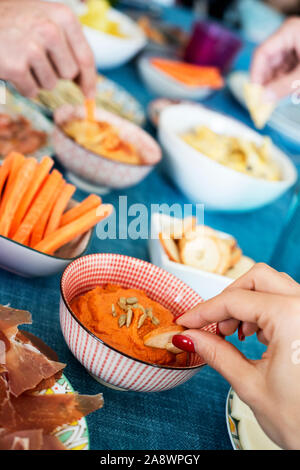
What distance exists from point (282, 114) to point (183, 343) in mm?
2122

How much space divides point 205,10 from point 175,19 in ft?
5.27

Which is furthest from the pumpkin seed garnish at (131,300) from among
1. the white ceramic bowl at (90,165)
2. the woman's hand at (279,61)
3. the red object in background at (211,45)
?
the red object in background at (211,45)

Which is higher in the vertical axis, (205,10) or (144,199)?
(144,199)

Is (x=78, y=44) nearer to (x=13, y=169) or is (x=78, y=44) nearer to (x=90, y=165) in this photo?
(x=90, y=165)

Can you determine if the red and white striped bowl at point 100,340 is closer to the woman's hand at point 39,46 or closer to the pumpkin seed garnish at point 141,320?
the pumpkin seed garnish at point 141,320

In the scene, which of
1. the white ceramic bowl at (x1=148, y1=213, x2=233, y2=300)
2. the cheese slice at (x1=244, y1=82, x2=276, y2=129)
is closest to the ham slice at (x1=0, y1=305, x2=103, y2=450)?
the white ceramic bowl at (x1=148, y1=213, x2=233, y2=300)

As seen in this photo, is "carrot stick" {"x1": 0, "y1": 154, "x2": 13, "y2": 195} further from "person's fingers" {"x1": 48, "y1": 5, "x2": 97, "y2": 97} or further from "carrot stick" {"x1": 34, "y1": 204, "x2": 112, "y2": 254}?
"person's fingers" {"x1": 48, "y1": 5, "x2": 97, "y2": 97}

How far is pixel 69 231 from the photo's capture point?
1104 millimetres

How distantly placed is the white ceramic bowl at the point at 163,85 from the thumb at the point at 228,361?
1910 mm

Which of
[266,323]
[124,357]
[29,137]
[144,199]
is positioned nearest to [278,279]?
[266,323]

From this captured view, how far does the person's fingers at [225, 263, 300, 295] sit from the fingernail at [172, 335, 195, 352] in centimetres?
12

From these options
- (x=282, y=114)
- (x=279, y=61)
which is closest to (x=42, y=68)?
(x=279, y=61)

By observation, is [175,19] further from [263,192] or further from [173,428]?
[173,428]

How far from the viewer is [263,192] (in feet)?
5.70
